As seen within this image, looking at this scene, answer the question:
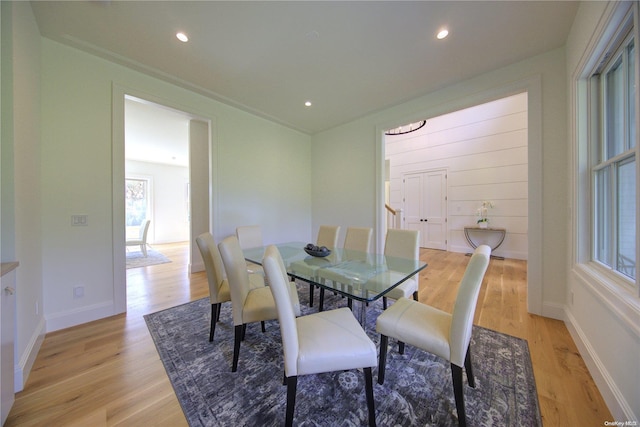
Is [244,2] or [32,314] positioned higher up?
[244,2]

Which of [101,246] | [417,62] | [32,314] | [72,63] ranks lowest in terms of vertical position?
[32,314]

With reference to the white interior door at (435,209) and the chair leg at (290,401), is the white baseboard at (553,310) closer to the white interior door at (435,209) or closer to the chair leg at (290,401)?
the chair leg at (290,401)

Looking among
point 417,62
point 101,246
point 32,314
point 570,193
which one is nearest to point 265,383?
point 32,314

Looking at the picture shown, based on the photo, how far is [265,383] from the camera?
4.85 feet

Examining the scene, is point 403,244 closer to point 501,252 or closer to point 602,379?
point 602,379

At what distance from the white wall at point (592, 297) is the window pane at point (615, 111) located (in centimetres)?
20

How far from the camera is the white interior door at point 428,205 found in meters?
5.94

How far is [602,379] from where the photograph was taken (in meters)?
1.36

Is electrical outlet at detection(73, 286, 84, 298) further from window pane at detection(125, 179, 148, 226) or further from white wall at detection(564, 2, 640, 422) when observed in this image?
window pane at detection(125, 179, 148, 226)

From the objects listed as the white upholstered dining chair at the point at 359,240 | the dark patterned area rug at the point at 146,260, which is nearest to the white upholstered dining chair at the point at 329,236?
the white upholstered dining chair at the point at 359,240

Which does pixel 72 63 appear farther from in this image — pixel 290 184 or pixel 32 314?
pixel 290 184

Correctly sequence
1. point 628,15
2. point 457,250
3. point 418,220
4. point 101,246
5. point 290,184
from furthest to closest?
point 418,220
point 457,250
point 290,184
point 101,246
point 628,15

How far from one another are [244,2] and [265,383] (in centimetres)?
279

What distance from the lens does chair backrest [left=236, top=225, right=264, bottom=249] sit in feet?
9.64
